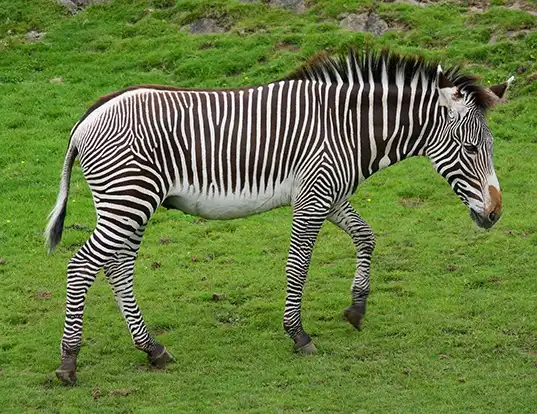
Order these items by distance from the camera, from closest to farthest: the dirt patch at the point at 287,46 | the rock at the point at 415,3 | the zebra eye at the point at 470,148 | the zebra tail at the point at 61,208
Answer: the zebra tail at the point at 61,208
the zebra eye at the point at 470,148
the dirt patch at the point at 287,46
the rock at the point at 415,3

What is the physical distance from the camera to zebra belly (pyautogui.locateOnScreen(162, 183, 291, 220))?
9.67 m

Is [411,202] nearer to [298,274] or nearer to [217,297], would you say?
[217,297]

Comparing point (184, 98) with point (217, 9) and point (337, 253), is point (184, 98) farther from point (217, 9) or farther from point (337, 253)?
point (217, 9)

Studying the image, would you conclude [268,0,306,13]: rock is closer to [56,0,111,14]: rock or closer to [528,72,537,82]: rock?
[56,0,111,14]: rock

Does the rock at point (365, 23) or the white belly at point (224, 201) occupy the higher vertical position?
the white belly at point (224, 201)

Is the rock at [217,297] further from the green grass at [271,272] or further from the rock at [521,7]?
the rock at [521,7]

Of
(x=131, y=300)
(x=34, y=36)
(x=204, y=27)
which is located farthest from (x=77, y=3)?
(x=131, y=300)

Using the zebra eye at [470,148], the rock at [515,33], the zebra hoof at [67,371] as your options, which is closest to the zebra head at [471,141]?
the zebra eye at [470,148]

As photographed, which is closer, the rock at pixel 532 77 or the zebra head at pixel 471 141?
the zebra head at pixel 471 141

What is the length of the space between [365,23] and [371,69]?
33.2ft

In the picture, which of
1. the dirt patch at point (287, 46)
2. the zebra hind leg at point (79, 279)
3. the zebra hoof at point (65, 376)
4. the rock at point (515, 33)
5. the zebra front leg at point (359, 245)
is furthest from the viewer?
the dirt patch at point (287, 46)

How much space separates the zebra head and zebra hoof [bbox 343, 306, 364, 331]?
1.66 m

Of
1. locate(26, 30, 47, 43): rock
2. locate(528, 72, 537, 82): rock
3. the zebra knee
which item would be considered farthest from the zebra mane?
locate(26, 30, 47, 43): rock

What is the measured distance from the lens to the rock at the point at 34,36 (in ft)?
68.7
